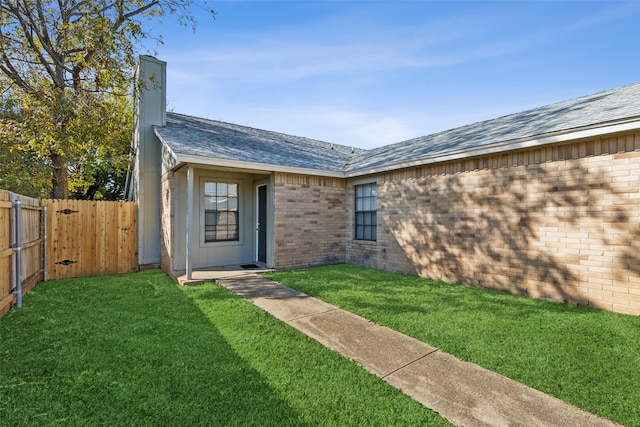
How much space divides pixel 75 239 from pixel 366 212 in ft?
25.4

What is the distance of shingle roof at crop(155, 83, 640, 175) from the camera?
215 inches

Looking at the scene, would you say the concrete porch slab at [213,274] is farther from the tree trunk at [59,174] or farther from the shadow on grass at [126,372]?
the tree trunk at [59,174]

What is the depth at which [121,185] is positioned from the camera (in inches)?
773

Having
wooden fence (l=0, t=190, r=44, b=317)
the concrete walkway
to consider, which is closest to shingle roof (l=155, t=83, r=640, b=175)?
wooden fence (l=0, t=190, r=44, b=317)

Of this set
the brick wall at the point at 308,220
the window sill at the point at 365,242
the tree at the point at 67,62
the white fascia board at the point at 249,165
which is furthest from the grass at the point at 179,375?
the tree at the point at 67,62

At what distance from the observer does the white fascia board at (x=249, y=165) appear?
6.83m

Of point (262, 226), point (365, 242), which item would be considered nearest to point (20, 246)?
point (262, 226)

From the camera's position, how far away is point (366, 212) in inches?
360

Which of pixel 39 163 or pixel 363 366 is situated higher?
pixel 39 163

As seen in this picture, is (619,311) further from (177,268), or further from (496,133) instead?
(177,268)

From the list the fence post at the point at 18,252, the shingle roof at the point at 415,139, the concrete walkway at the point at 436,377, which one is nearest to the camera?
the concrete walkway at the point at 436,377

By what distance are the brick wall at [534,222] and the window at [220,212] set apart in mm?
4711

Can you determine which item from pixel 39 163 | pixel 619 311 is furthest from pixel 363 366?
pixel 39 163

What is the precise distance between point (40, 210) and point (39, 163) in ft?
28.3
